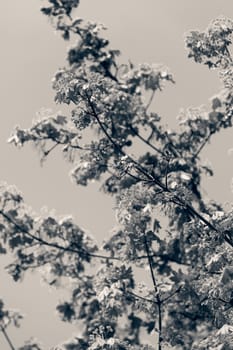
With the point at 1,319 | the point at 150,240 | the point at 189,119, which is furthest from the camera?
the point at 189,119

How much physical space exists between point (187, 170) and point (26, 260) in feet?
12.5

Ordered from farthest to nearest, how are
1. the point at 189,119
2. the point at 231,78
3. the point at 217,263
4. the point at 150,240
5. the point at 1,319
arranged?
the point at 189,119 → the point at 1,319 → the point at 150,240 → the point at 231,78 → the point at 217,263

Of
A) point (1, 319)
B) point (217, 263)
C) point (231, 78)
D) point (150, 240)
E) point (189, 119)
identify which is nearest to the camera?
point (217, 263)

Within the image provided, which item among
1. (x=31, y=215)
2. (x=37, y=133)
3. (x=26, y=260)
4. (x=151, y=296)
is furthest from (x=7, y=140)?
(x=151, y=296)

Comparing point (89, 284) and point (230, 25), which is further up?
point (230, 25)

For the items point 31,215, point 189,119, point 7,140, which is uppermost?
point 189,119

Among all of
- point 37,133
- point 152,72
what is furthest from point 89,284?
point 152,72

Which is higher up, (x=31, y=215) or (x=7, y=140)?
(x=7, y=140)

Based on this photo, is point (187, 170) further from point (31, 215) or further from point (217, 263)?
point (217, 263)

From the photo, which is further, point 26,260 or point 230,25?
point 26,260

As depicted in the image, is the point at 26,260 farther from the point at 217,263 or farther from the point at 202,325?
the point at 217,263

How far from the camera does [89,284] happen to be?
14.7 meters

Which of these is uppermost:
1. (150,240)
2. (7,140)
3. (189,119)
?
(189,119)

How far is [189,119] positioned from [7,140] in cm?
377
